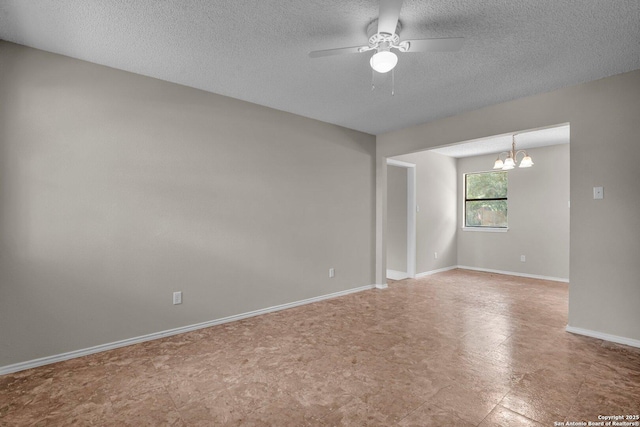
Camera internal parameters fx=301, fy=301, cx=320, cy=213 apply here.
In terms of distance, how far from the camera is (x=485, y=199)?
6465mm

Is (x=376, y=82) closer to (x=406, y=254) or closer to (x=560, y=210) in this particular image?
(x=406, y=254)

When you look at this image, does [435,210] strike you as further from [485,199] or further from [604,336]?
[604,336]

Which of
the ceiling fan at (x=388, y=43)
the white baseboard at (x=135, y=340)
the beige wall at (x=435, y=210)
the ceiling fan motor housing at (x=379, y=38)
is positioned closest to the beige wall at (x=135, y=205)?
the white baseboard at (x=135, y=340)

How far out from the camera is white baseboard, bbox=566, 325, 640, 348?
2699 millimetres

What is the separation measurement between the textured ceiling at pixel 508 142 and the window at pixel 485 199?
56 centimetres

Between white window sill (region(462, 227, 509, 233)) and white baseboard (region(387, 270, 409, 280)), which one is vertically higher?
white window sill (region(462, 227, 509, 233))

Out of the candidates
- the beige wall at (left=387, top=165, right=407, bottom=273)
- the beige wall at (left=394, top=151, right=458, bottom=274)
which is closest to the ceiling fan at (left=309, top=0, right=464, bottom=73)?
the beige wall at (left=394, top=151, right=458, bottom=274)

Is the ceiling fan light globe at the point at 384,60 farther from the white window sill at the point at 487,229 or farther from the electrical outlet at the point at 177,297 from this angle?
the white window sill at the point at 487,229

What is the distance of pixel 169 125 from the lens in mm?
2980

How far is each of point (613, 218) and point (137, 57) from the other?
14.7 feet

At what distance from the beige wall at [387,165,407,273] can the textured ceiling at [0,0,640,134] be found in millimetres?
2611

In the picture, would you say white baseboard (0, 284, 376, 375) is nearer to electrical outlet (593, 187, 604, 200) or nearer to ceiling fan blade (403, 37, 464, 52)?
ceiling fan blade (403, 37, 464, 52)

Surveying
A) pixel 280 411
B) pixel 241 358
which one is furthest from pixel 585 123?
pixel 241 358

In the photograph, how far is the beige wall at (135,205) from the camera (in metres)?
2.34
